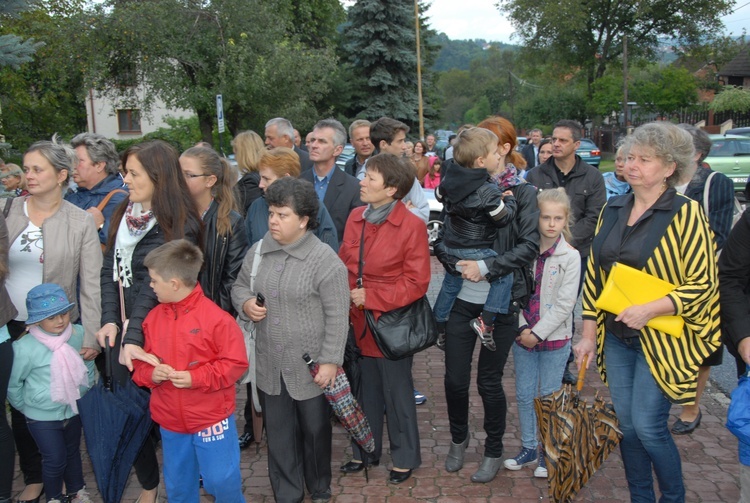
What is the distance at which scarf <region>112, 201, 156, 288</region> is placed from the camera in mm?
3660

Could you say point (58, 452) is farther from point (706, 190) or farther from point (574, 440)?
point (706, 190)

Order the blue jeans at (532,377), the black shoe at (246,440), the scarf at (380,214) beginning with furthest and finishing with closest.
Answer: the black shoe at (246,440) → the blue jeans at (532,377) → the scarf at (380,214)

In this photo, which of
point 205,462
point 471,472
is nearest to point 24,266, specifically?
point 205,462

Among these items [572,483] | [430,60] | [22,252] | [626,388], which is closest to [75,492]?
[22,252]

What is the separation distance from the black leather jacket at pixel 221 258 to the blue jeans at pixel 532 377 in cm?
185

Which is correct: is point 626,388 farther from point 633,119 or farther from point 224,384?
point 633,119

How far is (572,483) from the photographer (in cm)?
341

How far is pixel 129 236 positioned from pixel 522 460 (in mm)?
2807

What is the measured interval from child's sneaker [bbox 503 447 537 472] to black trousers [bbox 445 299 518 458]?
0.46 feet

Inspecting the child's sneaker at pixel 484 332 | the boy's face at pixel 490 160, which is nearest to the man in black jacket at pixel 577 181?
the boy's face at pixel 490 160

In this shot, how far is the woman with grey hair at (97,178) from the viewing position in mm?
4594

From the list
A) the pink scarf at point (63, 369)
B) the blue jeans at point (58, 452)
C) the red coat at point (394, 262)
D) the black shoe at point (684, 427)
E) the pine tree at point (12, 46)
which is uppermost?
the pine tree at point (12, 46)

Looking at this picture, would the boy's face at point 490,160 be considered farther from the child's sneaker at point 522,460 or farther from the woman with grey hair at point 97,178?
the woman with grey hair at point 97,178

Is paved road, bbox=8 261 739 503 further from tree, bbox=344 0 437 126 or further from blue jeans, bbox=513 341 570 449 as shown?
tree, bbox=344 0 437 126
